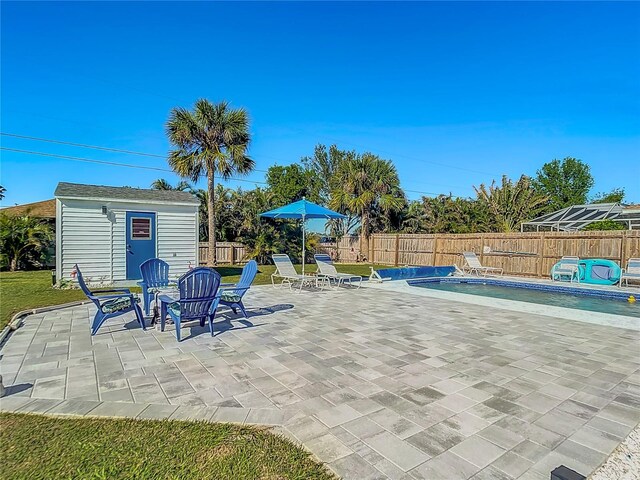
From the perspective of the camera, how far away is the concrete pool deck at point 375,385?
2.45 meters

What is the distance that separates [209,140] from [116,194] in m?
4.54

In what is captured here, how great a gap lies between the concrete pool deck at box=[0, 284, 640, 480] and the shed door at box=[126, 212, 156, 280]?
18.8 feet

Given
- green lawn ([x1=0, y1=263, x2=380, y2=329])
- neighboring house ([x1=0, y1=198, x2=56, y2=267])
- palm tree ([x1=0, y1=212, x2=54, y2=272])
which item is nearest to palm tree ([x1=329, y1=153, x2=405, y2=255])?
neighboring house ([x1=0, y1=198, x2=56, y2=267])

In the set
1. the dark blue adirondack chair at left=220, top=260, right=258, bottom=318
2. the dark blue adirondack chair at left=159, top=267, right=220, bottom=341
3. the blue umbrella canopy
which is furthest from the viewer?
the blue umbrella canopy

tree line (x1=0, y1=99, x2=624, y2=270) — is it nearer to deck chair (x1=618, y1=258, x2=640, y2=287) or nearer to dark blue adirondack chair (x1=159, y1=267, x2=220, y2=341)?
dark blue adirondack chair (x1=159, y1=267, x2=220, y2=341)

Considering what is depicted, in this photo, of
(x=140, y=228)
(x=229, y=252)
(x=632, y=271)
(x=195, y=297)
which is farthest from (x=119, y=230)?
(x=632, y=271)

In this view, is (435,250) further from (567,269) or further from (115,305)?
(115,305)

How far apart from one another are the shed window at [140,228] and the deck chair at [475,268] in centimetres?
1260

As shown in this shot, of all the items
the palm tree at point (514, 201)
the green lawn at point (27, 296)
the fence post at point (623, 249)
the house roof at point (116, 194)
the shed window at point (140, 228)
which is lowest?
the green lawn at point (27, 296)

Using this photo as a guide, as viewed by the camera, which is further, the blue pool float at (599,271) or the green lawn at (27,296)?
the blue pool float at (599,271)

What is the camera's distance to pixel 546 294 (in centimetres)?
1116

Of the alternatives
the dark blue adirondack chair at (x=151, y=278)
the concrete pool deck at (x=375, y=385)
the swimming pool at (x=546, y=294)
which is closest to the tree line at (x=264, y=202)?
the swimming pool at (x=546, y=294)

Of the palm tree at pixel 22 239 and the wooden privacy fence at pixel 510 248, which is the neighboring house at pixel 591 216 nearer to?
the wooden privacy fence at pixel 510 248

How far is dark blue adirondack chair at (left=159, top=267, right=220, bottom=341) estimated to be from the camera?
4910 millimetres
